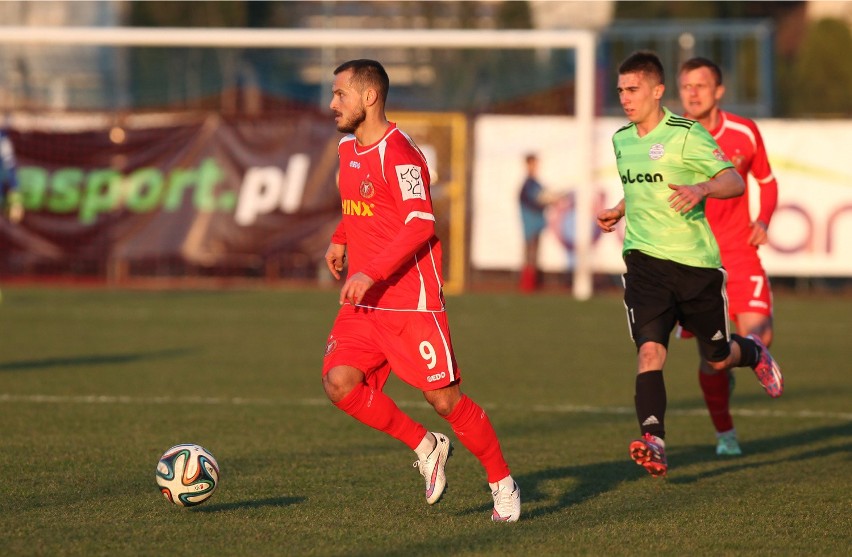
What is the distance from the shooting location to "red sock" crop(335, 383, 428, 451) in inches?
237

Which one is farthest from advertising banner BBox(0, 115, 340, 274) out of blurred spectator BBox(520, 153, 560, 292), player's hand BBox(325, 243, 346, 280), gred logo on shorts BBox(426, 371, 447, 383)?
gred logo on shorts BBox(426, 371, 447, 383)

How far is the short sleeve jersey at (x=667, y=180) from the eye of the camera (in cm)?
673

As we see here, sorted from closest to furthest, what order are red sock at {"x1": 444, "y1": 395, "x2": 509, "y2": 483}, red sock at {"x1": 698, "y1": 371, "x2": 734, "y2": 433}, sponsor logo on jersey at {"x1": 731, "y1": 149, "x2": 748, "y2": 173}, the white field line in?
red sock at {"x1": 444, "y1": 395, "x2": 509, "y2": 483}, red sock at {"x1": 698, "y1": 371, "x2": 734, "y2": 433}, sponsor logo on jersey at {"x1": 731, "y1": 149, "x2": 748, "y2": 173}, the white field line

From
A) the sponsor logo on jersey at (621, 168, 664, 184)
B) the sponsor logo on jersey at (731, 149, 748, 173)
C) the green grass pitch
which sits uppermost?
the sponsor logo on jersey at (731, 149, 748, 173)

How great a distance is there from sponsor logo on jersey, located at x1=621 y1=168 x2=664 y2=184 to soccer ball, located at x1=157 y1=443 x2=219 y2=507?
2.56 meters

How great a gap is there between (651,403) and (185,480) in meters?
2.27

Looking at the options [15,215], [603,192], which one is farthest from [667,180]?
[15,215]

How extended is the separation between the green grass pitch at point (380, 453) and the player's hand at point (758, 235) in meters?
1.25

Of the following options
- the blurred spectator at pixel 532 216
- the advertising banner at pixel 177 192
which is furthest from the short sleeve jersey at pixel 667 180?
the advertising banner at pixel 177 192

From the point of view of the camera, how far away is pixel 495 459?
598 cm

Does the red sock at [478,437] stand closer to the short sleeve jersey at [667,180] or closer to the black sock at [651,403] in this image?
the black sock at [651,403]

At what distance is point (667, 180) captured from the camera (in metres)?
6.75

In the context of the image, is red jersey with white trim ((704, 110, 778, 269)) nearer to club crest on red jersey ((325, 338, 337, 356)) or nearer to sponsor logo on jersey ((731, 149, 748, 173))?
sponsor logo on jersey ((731, 149, 748, 173))

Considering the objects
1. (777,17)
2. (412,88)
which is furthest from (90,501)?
(777,17)
